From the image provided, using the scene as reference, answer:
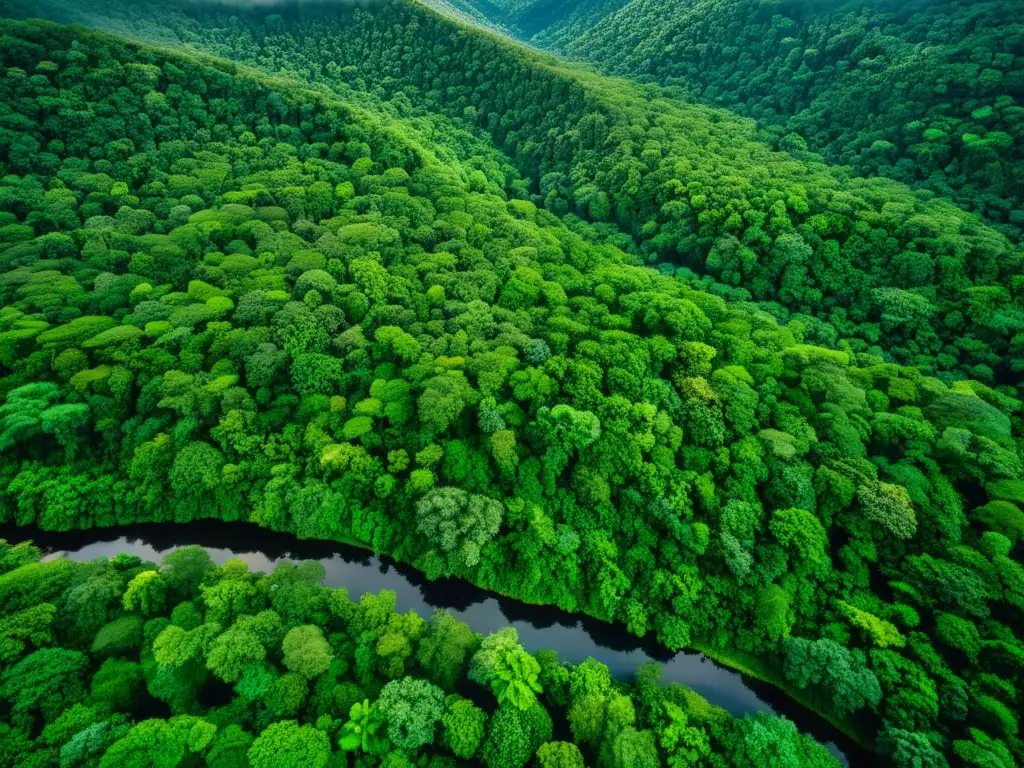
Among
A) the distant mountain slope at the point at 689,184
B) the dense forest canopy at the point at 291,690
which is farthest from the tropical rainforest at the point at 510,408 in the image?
the distant mountain slope at the point at 689,184

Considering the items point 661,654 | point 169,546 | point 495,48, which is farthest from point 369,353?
point 495,48

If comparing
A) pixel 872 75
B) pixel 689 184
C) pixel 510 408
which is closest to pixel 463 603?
pixel 510 408

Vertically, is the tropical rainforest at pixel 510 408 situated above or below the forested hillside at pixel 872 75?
below

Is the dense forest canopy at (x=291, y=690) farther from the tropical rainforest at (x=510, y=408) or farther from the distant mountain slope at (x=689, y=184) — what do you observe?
the distant mountain slope at (x=689, y=184)

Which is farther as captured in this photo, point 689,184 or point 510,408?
point 689,184

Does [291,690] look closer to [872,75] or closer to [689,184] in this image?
[689,184]

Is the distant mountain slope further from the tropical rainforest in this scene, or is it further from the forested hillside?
the forested hillside
